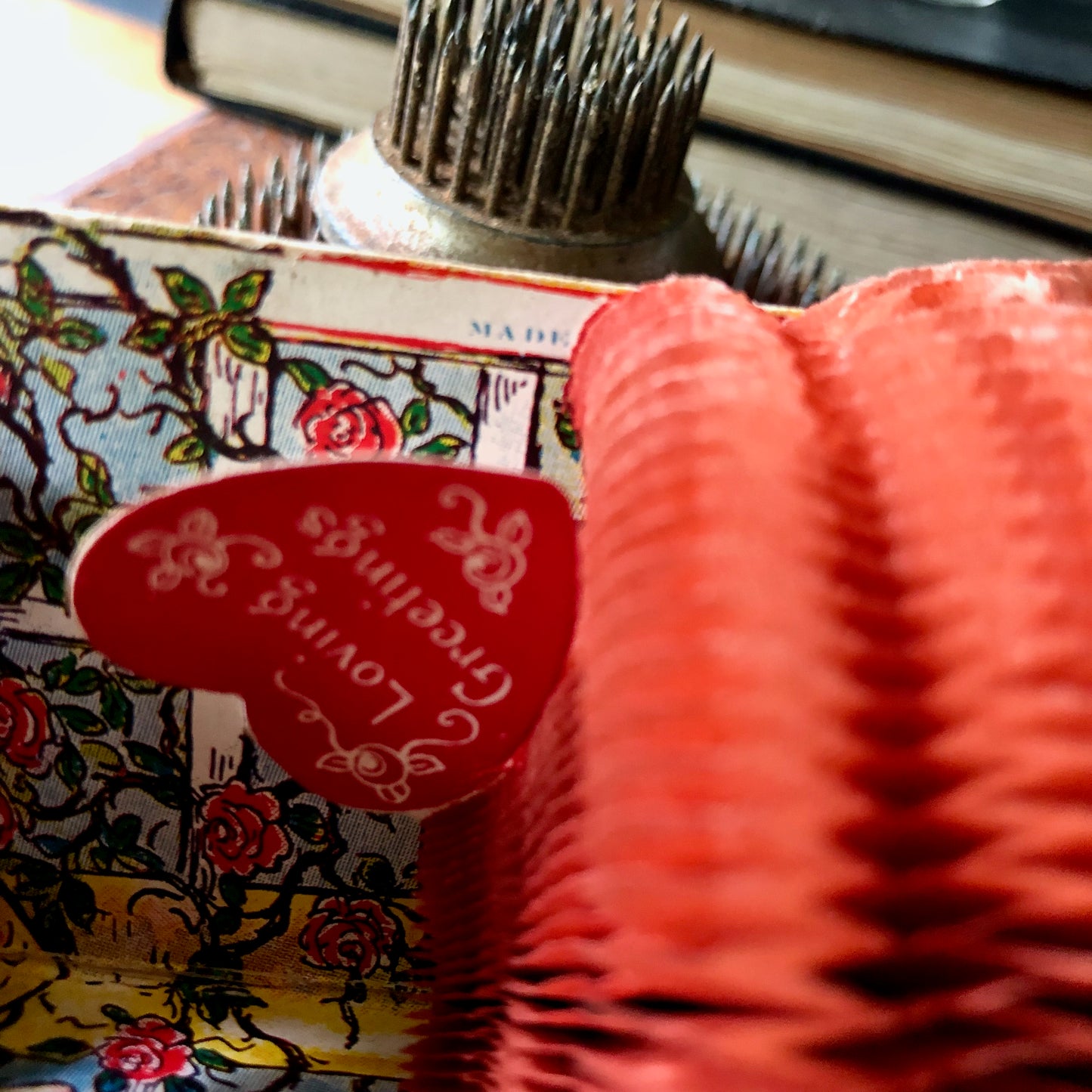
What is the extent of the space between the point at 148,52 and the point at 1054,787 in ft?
2.34

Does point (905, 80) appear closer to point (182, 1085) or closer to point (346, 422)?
point (346, 422)

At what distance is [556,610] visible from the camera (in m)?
0.16

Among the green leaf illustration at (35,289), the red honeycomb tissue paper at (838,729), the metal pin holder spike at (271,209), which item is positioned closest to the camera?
the red honeycomb tissue paper at (838,729)

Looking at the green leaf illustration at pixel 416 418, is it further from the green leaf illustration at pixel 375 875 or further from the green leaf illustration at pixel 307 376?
the green leaf illustration at pixel 375 875

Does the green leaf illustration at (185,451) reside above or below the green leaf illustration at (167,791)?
above

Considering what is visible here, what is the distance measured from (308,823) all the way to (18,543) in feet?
0.39

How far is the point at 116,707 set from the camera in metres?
Answer: 0.29

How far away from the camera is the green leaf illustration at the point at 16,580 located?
27 cm

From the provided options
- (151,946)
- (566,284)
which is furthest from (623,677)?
(151,946)

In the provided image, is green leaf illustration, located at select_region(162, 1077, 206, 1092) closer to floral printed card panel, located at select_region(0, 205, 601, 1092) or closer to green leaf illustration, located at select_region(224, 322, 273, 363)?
floral printed card panel, located at select_region(0, 205, 601, 1092)

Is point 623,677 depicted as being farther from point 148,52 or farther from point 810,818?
point 148,52

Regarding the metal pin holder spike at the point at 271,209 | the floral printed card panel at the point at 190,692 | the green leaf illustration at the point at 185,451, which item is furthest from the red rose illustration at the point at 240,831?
the metal pin holder spike at the point at 271,209

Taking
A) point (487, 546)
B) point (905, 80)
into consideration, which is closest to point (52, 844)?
point (487, 546)

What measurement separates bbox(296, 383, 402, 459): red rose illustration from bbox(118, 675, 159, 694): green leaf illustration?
0.09m
